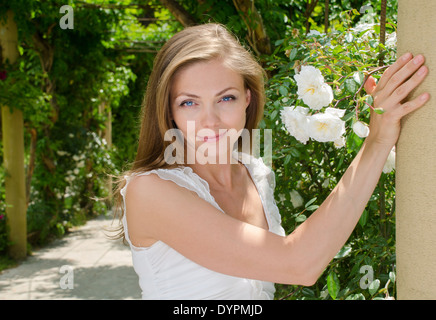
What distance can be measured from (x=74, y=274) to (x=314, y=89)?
4972 millimetres

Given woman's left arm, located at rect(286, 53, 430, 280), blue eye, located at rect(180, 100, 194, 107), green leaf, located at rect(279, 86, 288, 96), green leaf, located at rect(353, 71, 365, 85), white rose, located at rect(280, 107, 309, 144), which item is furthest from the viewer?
green leaf, located at rect(279, 86, 288, 96)

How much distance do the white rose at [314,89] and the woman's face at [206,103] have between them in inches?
Answer: 8.5

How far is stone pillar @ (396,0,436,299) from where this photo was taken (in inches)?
30.0

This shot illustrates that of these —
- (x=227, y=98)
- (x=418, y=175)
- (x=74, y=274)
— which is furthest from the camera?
(x=74, y=274)

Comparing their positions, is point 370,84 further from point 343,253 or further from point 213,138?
point 343,253

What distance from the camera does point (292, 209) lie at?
174 cm

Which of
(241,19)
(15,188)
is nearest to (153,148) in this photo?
(241,19)

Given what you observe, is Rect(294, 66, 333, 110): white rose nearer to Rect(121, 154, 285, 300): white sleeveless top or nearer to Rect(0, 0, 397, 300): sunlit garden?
Rect(0, 0, 397, 300): sunlit garden

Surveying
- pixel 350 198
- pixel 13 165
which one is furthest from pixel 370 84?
pixel 13 165

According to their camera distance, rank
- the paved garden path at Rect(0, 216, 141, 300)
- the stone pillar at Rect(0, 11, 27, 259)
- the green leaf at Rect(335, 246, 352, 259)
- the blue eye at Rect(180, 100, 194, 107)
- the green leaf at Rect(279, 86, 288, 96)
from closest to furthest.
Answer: the blue eye at Rect(180, 100, 194, 107) < the green leaf at Rect(335, 246, 352, 259) < the green leaf at Rect(279, 86, 288, 96) < the paved garden path at Rect(0, 216, 141, 300) < the stone pillar at Rect(0, 11, 27, 259)

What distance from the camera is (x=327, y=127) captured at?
1026mm

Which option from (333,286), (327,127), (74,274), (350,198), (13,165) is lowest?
(74,274)

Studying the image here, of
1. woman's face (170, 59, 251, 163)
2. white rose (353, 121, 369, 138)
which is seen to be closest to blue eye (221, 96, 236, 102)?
woman's face (170, 59, 251, 163)

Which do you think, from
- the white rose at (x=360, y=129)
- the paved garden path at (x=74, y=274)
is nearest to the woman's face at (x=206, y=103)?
the white rose at (x=360, y=129)
